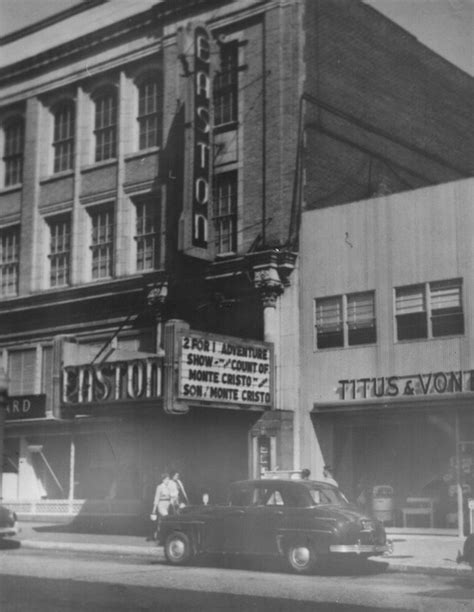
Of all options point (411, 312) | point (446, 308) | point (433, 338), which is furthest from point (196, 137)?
point (433, 338)

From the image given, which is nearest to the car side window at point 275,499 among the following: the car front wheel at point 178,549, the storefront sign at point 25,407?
the car front wheel at point 178,549

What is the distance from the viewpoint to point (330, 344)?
25.0m

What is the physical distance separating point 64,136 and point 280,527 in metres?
20.0

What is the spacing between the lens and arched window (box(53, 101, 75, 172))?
32.3 metres

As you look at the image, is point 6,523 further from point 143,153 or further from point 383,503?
point 143,153

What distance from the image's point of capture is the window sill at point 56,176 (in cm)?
3197

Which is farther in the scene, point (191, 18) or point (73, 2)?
point (73, 2)

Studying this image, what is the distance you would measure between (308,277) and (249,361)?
9.75 feet

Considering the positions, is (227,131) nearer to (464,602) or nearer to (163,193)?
(163,193)

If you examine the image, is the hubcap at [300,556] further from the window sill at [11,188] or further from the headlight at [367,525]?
the window sill at [11,188]

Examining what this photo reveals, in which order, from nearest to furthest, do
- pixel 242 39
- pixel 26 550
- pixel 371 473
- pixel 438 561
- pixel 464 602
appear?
pixel 464 602 → pixel 438 561 → pixel 26 550 → pixel 371 473 → pixel 242 39

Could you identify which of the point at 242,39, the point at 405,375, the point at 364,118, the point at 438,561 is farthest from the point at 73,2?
the point at 438,561

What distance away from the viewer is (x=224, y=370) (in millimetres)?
23609

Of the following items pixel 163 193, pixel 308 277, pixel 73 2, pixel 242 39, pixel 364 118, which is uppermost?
pixel 73 2
